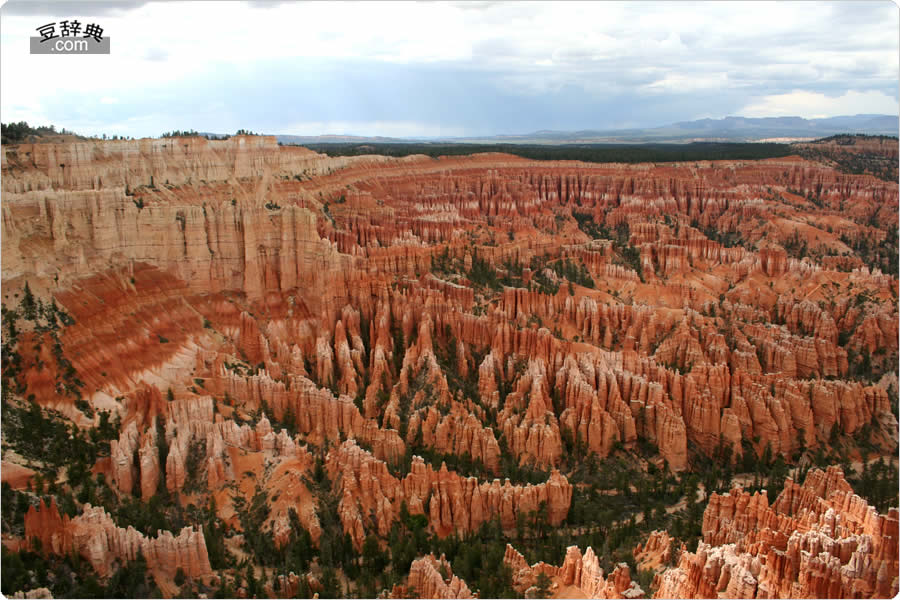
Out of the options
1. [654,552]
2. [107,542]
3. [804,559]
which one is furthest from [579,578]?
[107,542]

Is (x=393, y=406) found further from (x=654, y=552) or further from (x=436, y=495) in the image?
(x=654, y=552)

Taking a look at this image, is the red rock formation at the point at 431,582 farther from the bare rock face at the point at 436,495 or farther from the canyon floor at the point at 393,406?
Result: the bare rock face at the point at 436,495

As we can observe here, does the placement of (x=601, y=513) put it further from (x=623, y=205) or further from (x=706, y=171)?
(x=706, y=171)

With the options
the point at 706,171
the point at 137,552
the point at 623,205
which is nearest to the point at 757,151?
the point at 706,171

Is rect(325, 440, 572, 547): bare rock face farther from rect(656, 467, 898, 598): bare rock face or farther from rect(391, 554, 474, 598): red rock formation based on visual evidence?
rect(656, 467, 898, 598): bare rock face

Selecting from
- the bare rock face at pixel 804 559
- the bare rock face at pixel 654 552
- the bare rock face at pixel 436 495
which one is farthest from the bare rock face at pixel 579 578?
the bare rock face at pixel 436 495

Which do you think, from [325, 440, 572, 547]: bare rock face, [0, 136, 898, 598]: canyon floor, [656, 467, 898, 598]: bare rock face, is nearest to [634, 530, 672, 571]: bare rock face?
[0, 136, 898, 598]: canyon floor
